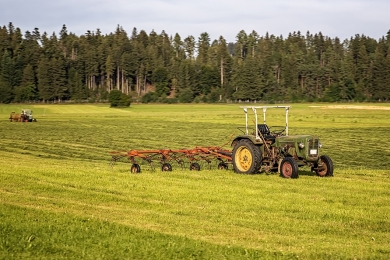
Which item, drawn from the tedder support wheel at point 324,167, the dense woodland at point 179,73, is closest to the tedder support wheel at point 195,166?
the tedder support wheel at point 324,167

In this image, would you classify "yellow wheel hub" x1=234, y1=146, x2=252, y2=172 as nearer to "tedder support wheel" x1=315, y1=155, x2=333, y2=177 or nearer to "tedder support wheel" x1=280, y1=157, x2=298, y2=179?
"tedder support wheel" x1=280, y1=157, x2=298, y2=179

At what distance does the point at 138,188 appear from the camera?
16.5 metres

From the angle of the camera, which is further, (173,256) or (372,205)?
(372,205)

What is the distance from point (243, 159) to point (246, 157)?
0.17m

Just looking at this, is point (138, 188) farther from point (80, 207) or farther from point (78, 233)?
point (78, 233)

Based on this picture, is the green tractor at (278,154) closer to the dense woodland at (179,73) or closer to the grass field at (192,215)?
the grass field at (192,215)

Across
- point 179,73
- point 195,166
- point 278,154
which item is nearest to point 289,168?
point 278,154

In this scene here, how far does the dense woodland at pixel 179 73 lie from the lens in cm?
15038

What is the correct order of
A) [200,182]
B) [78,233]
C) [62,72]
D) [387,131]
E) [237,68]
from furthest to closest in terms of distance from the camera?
[237,68], [62,72], [387,131], [200,182], [78,233]

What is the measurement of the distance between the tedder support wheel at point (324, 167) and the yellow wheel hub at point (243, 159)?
2.28 m

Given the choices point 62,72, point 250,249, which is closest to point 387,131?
point 250,249

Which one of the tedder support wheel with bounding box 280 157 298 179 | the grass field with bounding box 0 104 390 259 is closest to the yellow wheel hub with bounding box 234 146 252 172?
the grass field with bounding box 0 104 390 259

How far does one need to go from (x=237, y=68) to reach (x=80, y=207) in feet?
511

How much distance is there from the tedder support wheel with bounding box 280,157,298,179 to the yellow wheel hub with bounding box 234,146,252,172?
139 cm
